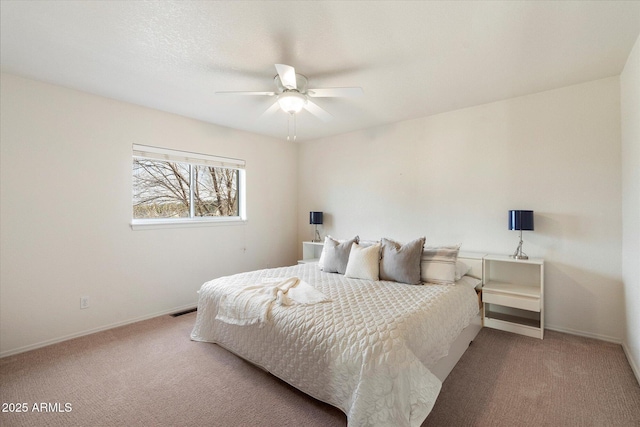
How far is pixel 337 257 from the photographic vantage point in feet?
10.6

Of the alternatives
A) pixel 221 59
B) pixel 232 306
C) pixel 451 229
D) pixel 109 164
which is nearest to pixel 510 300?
pixel 451 229

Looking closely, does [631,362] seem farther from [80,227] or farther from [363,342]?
[80,227]

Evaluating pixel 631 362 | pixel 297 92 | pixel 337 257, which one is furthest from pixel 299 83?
pixel 631 362

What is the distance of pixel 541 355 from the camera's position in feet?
8.06

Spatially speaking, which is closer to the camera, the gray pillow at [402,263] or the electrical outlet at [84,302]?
the gray pillow at [402,263]

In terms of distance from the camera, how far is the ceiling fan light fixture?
2.41 metres

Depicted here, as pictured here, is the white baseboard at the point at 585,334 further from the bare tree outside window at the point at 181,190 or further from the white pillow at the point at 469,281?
the bare tree outside window at the point at 181,190

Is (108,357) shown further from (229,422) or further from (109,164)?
(109,164)

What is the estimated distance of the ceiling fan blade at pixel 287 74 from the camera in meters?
2.03

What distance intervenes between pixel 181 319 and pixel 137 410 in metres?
1.58

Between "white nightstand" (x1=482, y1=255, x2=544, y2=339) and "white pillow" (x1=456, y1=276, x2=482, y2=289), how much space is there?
15cm

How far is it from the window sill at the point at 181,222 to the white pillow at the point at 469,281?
3047mm

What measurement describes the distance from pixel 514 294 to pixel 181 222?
3927 millimetres

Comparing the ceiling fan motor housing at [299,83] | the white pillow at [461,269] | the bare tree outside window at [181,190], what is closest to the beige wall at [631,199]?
the white pillow at [461,269]
